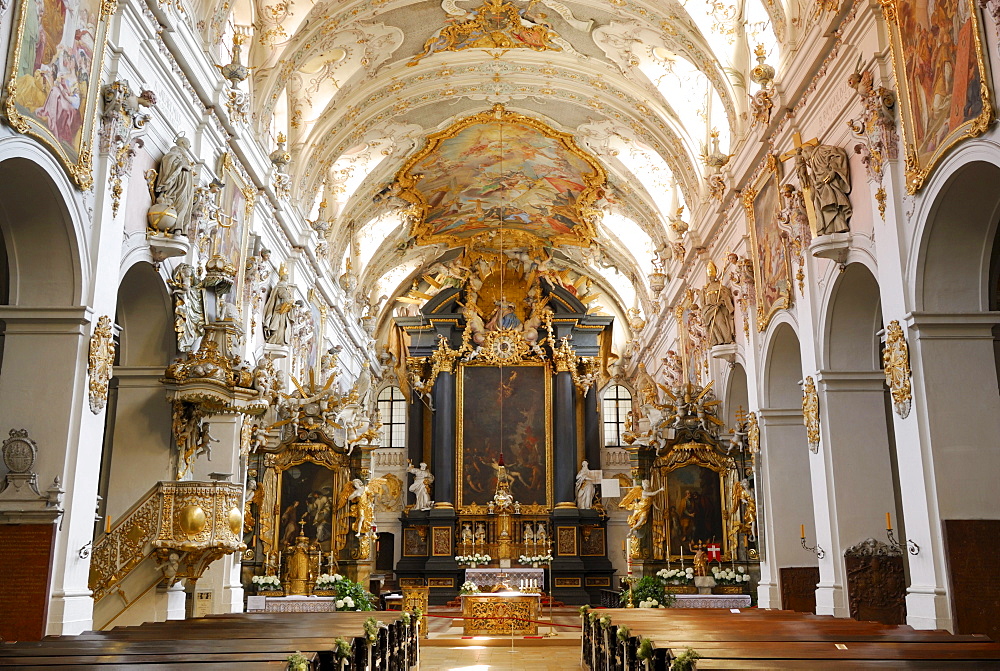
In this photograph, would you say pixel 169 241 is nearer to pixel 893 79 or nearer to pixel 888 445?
pixel 893 79

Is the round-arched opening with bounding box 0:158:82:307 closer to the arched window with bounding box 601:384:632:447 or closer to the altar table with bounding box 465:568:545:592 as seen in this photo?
the altar table with bounding box 465:568:545:592

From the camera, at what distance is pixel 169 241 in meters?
10.2

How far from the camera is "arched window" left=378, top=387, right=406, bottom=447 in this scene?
2819 cm

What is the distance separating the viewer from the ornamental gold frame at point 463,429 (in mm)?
25406

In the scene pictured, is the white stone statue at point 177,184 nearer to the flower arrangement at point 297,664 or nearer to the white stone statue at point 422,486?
the flower arrangement at point 297,664

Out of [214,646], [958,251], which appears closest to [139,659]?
[214,646]

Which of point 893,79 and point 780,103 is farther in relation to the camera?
point 780,103

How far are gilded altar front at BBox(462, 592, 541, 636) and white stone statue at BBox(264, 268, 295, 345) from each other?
5.46 m

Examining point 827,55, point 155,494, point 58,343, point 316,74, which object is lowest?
point 155,494

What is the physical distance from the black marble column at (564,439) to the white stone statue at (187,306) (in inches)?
614

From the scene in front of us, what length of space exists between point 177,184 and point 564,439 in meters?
16.8

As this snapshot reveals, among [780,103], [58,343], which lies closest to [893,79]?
[780,103]

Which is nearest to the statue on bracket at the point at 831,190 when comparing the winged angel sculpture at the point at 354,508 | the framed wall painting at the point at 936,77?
the framed wall painting at the point at 936,77

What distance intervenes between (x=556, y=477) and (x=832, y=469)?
15.0 m
